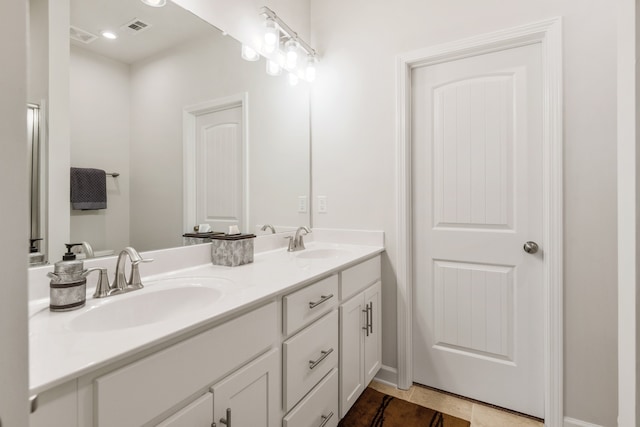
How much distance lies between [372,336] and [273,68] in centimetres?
172

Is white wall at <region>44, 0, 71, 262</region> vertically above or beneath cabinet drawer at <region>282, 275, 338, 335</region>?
above

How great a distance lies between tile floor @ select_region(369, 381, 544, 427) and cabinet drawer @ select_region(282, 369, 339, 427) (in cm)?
61

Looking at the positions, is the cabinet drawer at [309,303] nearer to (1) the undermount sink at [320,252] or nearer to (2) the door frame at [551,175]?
(1) the undermount sink at [320,252]

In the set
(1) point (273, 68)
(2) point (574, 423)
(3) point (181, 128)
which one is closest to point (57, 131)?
(3) point (181, 128)

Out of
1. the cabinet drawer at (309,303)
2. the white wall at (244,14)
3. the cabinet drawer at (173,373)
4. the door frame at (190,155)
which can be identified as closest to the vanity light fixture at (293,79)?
the white wall at (244,14)

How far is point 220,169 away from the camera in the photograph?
160cm

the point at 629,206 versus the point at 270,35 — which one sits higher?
the point at 270,35

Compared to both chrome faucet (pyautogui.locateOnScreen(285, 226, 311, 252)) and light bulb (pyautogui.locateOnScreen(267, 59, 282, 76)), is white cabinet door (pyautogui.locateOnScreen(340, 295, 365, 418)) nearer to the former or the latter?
chrome faucet (pyautogui.locateOnScreen(285, 226, 311, 252))

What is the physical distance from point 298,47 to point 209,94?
0.83m

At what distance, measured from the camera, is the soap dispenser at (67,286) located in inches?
33.8

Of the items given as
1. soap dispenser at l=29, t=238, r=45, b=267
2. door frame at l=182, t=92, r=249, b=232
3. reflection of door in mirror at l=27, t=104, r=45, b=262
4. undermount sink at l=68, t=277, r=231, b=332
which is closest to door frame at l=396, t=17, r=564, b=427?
door frame at l=182, t=92, r=249, b=232

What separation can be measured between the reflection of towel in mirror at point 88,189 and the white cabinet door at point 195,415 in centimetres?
78

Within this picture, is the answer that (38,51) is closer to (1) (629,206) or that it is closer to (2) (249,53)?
(2) (249,53)

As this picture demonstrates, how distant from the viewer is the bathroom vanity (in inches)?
23.7
